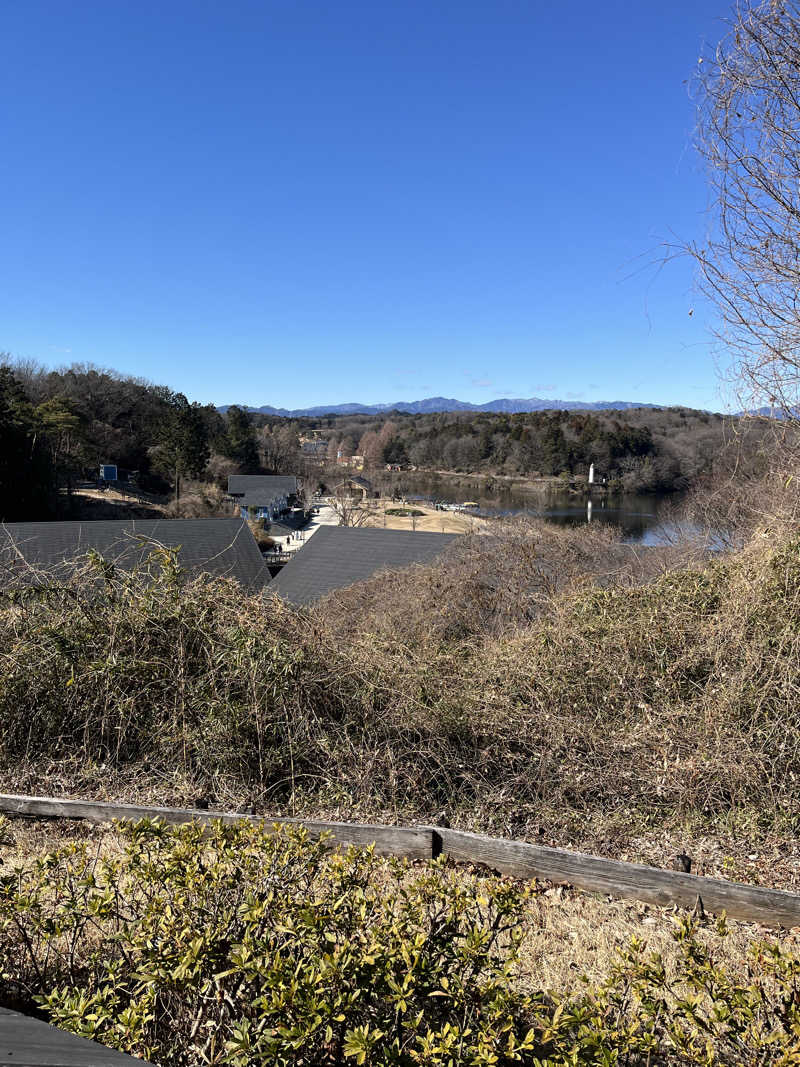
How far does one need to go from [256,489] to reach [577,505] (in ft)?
90.9

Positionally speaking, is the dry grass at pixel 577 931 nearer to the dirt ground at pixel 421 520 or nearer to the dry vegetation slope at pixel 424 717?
the dry vegetation slope at pixel 424 717

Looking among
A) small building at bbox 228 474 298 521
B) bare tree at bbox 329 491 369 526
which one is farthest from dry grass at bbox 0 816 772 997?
small building at bbox 228 474 298 521

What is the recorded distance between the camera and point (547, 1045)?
2.03m

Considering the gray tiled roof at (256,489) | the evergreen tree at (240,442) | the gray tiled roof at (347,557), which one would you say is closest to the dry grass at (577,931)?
the gray tiled roof at (347,557)

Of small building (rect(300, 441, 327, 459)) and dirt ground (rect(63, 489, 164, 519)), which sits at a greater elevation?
small building (rect(300, 441, 327, 459))

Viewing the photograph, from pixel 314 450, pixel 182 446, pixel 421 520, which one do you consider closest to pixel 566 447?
pixel 421 520

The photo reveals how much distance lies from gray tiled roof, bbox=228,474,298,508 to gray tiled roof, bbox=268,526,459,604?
2726 centimetres

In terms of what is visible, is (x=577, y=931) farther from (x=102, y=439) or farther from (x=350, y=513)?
(x=102, y=439)

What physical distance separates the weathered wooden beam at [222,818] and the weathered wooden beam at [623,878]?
0.15 m

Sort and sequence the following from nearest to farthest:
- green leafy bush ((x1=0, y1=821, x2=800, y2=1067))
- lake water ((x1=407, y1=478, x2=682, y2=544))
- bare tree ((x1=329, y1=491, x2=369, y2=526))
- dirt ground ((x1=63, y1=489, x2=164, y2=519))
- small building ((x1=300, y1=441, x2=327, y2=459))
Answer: green leafy bush ((x1=0, y1=821, x2=800, y2=1067)), lake water ((x1=407, y1=478, x2=682, y2=544)), bare tree ((x1=329, y1=491, x2=369, y2=526)), dirt ground ((x1=63, y1=489, x2=164, y2=519)), small building ((x1=300, y1=441, x2=327, y2=459))

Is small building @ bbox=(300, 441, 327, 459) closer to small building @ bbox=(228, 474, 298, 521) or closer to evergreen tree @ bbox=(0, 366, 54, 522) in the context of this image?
small building @ bbox=(228, 474, 298, 521)

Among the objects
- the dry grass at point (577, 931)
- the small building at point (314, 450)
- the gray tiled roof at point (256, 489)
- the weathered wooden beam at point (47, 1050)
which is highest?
the small building at point (314, 450)

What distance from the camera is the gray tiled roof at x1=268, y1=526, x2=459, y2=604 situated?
1440 centimetres

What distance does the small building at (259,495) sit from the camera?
42844 millimetres
